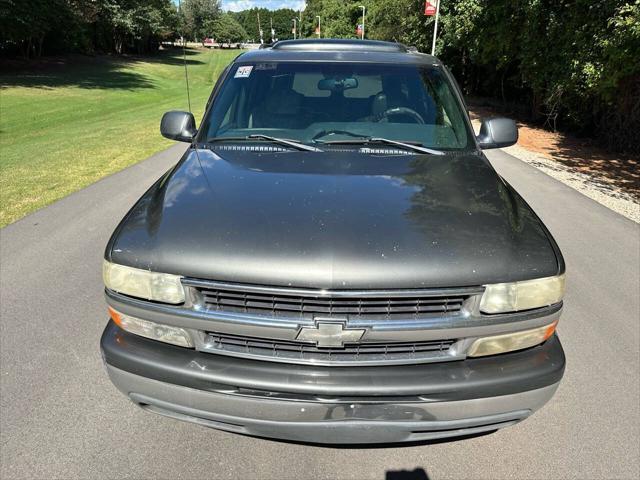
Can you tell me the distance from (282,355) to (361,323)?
368 mm

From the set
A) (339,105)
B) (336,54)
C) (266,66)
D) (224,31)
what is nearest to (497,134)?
(339,105)

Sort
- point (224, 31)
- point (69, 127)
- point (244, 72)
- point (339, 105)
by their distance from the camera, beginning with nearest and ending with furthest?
point (339, 105), point (244, 72), point (69, 127), point (224, 31)

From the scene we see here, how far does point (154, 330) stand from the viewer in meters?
2.12

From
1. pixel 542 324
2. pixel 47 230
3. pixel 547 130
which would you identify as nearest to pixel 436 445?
pixel 542 324

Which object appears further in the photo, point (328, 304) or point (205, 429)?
point (205, 429)

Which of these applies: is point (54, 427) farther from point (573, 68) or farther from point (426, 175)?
point (573, 68)

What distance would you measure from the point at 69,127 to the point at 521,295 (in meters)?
15.4

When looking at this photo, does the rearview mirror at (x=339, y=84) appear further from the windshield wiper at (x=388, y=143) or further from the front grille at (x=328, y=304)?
the front grille at (x=328, y=304)

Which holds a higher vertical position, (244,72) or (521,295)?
(244,72)

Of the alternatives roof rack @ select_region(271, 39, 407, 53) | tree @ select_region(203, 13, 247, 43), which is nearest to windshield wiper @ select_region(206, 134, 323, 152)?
roof rack @ select_region(271, 39, 407, 53)

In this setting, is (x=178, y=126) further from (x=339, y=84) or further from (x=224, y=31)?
(x=224, y=31)

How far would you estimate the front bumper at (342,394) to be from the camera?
1970mm

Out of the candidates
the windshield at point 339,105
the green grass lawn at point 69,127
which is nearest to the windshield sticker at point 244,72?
the windshield at point 339,105

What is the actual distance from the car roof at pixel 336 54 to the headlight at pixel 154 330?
2.23 meters
